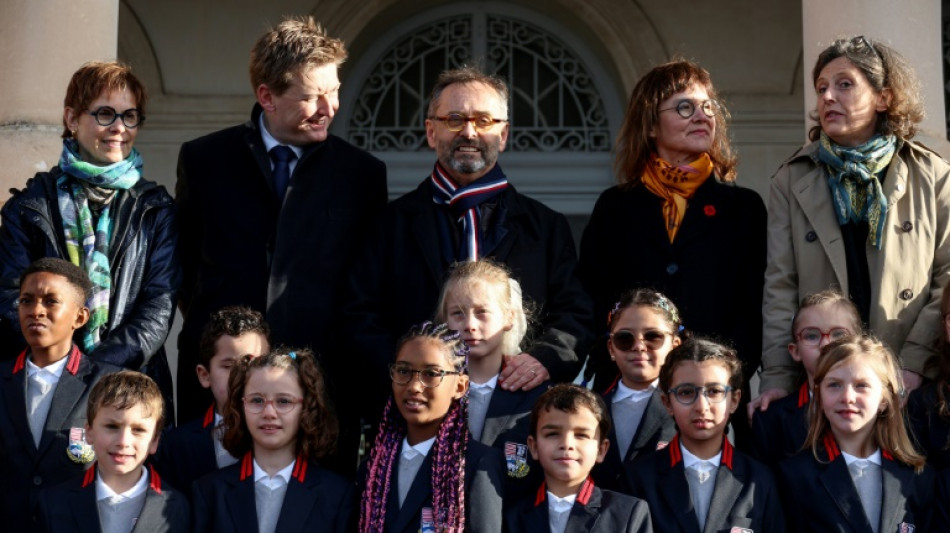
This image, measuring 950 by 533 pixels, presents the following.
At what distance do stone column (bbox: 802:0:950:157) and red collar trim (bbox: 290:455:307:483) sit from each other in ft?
10.6

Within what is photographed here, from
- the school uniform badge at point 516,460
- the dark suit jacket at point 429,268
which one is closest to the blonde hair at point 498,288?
the dark suit jacket at point 429,268

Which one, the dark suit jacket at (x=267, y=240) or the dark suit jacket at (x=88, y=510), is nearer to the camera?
the dark suit jacket at (x=88, y=510)

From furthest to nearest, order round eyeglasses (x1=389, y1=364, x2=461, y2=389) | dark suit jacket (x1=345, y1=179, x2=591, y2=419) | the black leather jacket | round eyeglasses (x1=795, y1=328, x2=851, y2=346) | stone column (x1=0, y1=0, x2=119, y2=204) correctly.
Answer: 1. stone column (x1=0, y1=0, x2=119, y2=204)
2. dark suit jacket (x1=345, y1=179, x2=591, y2=419)
3. the black leather jacket
4. round eyeglasses (x1=795, y1=328, x2=851, y2=346)
5. round eyeglasses (x1=389, y1=364, x2=461, y2=389)

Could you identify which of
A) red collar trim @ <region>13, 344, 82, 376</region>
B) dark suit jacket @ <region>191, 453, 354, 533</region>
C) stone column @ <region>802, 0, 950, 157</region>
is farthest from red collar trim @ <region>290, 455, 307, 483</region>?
stone column @ <region>802, 0, 950, 157</region>

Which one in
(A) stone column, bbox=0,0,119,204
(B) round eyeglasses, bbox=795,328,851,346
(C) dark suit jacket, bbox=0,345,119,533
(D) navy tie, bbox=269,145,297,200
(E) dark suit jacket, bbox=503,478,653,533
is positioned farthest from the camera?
(A) stone column, bbox=0,0,119,204

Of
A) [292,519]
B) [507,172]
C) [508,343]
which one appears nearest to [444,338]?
[508,343]

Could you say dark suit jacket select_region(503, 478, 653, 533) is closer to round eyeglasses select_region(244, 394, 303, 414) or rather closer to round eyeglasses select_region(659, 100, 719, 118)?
round eyeglasses select_region(244, 394, 303, 414)

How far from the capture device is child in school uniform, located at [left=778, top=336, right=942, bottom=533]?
17.9 feet

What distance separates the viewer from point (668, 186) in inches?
253

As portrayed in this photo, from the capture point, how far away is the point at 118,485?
548cm

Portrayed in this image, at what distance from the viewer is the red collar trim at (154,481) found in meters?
5.47

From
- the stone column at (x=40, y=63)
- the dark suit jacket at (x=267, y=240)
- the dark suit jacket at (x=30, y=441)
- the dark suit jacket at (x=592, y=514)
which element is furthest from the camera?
the stone column at (x=40, y=63)

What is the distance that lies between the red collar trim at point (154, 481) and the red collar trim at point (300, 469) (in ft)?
1.43

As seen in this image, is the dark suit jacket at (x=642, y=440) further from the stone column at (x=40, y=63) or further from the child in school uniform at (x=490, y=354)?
the stone column at (x=40, y=63)
